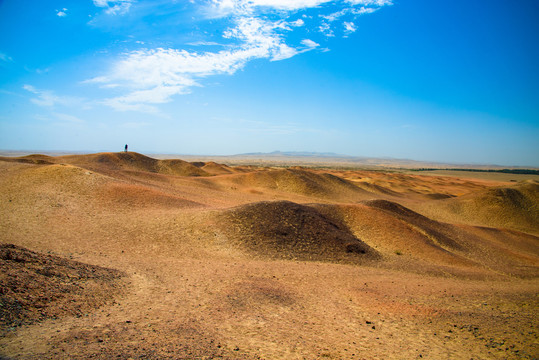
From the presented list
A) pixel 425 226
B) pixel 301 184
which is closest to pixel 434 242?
pixel 425 226

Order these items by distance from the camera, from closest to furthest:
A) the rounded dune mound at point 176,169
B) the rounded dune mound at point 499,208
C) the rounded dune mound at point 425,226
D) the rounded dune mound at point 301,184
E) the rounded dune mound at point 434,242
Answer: the rounded dune mound at point 434,242 → the rounded dune mound at point 425,226 → the rounded dune mound at point 499,208 → the rounded dune mound at point 301,184 → the rounded dune mound at point 176,169

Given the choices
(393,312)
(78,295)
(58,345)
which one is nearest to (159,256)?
(78,295)

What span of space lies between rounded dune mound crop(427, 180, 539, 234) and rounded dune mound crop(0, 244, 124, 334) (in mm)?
29257

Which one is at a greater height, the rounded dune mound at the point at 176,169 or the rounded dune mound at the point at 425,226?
the rounded dune mound at the point at 176,169

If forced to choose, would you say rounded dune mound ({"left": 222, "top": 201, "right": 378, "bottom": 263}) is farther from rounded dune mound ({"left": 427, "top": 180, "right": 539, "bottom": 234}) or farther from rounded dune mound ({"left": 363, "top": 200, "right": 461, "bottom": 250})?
rounded dune mound ({"left": 427, "top": 180, "right": 539, "bottom": 234})

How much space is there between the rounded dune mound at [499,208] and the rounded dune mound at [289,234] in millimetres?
19170

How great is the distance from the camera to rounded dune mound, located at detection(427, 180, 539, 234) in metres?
28.8

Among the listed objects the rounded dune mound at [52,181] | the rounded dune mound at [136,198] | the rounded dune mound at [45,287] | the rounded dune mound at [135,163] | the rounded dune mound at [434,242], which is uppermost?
the rounded dune mound at [135,163]

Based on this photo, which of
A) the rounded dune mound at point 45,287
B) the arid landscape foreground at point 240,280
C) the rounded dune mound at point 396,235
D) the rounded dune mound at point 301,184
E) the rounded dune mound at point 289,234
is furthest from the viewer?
the rounded dune mound at point 301,184

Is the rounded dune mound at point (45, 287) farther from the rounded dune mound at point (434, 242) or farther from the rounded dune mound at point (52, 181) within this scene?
the rounded dune mound at point (434, 242)

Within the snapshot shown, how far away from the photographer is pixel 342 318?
6840 millimetres

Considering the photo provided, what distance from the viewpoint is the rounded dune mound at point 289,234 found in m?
12.6

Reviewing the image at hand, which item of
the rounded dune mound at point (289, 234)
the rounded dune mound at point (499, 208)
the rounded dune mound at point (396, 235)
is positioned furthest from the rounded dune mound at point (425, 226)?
the rounded dune mound at point (499, 208)

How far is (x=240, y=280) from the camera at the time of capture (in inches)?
351
